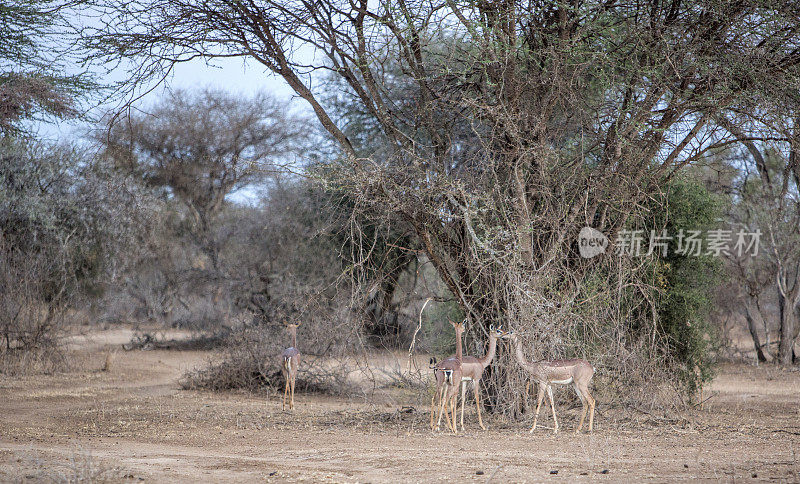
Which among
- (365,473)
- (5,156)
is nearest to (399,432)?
(365,473)

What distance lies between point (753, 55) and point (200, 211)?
793 inches

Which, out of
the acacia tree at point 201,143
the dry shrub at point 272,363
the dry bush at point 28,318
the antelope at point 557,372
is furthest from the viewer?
the acacia tree at point 201,143

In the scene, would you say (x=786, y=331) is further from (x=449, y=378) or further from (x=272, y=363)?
(x=449, y=378)

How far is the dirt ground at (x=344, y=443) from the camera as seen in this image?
6.18 meters

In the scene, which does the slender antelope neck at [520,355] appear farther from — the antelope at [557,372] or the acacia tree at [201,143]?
the acacia tree at [201,143]

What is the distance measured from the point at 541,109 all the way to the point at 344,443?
15.8 ft

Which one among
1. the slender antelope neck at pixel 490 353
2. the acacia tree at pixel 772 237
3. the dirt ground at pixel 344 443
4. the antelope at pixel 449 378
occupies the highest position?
the acacia tree at pixel 772 237

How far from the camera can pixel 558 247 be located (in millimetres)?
9617

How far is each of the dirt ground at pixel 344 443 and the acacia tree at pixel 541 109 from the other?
1525 mm

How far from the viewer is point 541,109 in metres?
9.77

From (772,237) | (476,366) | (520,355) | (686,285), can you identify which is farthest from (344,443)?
(772,237)

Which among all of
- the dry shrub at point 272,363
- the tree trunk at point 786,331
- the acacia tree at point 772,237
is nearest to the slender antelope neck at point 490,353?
the dry shrub at point 272,363

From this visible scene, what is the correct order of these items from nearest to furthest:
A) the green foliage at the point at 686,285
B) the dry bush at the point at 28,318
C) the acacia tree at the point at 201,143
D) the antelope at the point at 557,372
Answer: the antelope at the point at 557,372 < the green foliage at the point at 686,285 < the dry bush at the point at 28,318 < the acacia tree at the point at 201,143

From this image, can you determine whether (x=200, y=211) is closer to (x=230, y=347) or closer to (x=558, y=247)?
(x=230, y=347)
